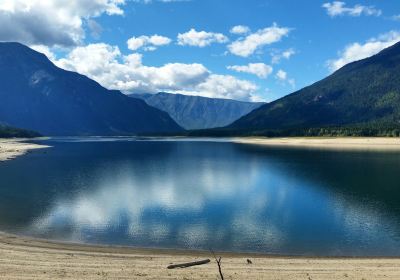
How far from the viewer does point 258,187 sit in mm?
84375

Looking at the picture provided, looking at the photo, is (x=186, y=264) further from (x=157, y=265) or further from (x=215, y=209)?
(x=215, y=209)

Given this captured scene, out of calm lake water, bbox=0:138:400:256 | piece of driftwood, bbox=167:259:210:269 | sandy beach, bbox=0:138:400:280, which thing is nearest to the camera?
sandy beach, bbox=0:138:400:280

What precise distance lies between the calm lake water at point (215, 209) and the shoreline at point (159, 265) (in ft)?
14.4

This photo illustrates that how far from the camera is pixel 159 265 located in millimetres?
31719

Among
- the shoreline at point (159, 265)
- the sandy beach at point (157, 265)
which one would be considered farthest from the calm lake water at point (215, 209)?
the sandy beach at point (157, 265)

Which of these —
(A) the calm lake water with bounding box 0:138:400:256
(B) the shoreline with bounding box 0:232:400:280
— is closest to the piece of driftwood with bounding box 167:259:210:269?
(B) the shoreline with bounding box 0:232:400:280

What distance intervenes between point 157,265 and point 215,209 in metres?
29.8

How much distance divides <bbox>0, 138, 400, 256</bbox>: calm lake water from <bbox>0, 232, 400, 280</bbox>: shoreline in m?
4.39

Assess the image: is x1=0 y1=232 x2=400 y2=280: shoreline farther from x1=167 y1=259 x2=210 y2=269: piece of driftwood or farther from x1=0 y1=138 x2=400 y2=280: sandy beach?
x1=167 y1=259 x2=210 y2=269: piece of driftwood

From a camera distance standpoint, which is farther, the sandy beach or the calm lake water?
the calm lake water

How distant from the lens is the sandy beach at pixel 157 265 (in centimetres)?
2850

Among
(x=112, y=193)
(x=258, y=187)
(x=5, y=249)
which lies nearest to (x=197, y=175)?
(x=258, y=187)

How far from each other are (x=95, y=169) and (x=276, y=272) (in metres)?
94.6

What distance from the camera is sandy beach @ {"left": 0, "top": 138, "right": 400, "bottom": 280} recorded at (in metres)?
28.5
